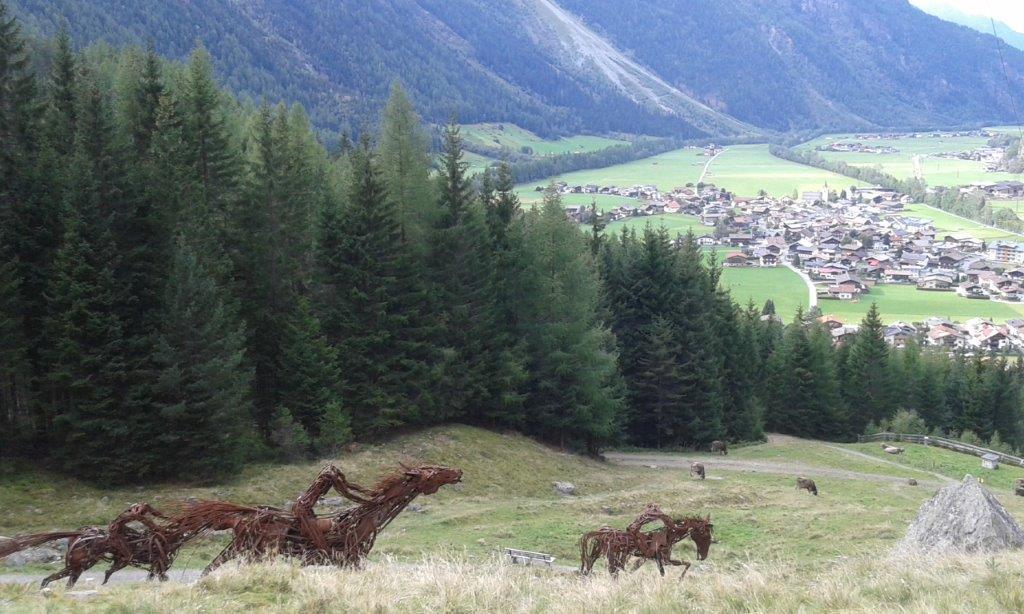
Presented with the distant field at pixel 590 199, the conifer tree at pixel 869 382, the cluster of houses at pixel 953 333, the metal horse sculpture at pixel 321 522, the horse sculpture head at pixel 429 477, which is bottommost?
the cluster of houses at pixel 953 333

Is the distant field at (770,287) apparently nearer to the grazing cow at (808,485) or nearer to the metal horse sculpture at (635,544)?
the grazing cow at (808,485)

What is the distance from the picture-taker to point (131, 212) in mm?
24578

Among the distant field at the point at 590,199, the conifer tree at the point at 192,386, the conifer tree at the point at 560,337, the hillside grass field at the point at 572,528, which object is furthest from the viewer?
the distant field at the point at 590,199

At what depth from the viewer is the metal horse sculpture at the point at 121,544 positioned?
8.75m

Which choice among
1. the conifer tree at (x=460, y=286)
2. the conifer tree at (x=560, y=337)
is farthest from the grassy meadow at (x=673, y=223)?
the conifer tree at (x=460, y=286)

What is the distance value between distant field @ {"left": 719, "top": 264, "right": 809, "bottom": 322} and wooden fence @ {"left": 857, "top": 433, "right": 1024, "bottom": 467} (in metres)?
56.1

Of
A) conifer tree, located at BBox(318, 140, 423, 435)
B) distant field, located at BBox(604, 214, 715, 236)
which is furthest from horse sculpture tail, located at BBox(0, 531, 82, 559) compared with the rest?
distant field, located at BBox(604, 214, 715, 236)

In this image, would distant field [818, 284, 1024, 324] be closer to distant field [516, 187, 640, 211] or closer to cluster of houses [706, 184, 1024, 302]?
cluster of houses [706, 184, 1024, 302]

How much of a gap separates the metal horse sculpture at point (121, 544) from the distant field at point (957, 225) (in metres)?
191

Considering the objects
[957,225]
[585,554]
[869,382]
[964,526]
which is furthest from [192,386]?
[957,225]

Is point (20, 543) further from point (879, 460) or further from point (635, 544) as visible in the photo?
→ point (879, 460)

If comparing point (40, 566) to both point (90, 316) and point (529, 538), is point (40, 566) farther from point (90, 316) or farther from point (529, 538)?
point (529, 538)

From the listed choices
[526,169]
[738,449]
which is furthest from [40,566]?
[526,169]

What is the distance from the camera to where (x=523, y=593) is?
920 cm
